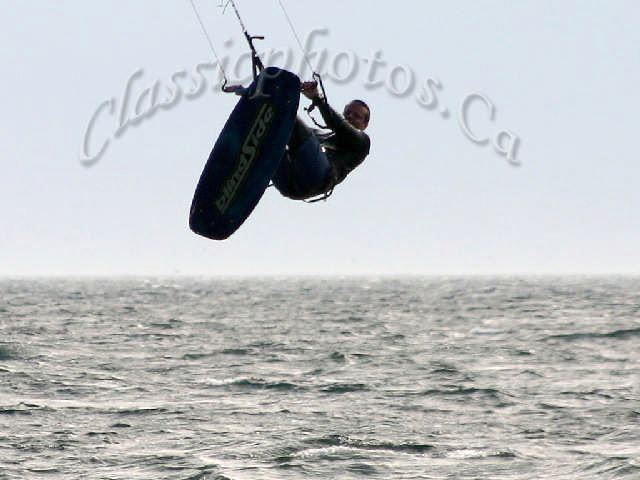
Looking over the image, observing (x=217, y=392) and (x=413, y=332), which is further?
(x=413, y=332)

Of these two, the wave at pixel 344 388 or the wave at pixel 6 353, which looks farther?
the wave at pixel 6 353

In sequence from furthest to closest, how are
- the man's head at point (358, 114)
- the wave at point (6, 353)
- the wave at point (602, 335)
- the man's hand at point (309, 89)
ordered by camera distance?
the wave at point (602, 335) → the wave at point (6, 353) → the man's head at point (358, 114) → the man's hand at point (309, 89)

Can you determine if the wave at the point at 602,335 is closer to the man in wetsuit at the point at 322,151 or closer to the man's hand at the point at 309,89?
the man in wetsuit at the point at 322,151

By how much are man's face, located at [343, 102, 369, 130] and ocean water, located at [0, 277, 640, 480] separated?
5.59 meters

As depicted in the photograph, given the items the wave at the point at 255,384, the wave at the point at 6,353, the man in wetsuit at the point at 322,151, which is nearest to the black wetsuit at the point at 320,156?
the man in wetsuit at the point at 322,151

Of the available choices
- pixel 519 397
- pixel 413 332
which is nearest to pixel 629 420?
pixel 519 397

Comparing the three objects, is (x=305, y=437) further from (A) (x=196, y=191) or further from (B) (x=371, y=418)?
(A) (x=196, y=191)

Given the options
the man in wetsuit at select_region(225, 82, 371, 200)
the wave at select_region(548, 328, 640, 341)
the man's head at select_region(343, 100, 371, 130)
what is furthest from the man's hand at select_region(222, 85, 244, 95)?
the wave at select_region(548, 328, 640, 341)

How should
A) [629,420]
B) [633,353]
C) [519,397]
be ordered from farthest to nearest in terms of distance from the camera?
1. [633,353]
2. [519,397]
3. [629,420]

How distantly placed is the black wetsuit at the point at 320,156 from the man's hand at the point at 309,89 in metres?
0.11

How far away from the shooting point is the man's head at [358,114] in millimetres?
9570

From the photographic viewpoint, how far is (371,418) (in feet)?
58.2

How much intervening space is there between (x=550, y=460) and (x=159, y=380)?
412 inches

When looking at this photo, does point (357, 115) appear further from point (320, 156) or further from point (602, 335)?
point (602, 335)
